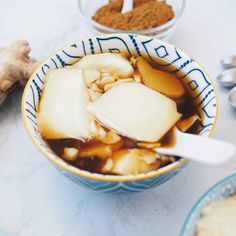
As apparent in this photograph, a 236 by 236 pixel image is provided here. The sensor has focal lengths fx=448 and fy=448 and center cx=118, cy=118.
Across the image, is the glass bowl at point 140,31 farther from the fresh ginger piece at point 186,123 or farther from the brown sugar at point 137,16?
the fresh ginger piece at point 186,123

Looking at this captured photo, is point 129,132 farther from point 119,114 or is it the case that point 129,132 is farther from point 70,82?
point 70,82

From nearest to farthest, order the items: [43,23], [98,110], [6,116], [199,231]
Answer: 1. [199,231]
2. [98,110]
3. [6,116]
4. [43,23]

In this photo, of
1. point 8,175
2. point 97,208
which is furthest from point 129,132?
point 8,175

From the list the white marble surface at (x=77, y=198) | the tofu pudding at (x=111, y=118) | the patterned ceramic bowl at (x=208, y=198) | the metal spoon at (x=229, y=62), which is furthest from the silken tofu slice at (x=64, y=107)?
the metal spoon at (x=229, y=62)

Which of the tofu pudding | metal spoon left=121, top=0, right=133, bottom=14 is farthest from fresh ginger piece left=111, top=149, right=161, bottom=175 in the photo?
metal spoon left=121, top=0, right=133, bottom=14

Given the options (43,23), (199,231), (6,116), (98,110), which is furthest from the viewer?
(43,23)

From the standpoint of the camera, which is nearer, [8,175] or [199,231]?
[199,231]

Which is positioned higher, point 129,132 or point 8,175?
point 129,132
